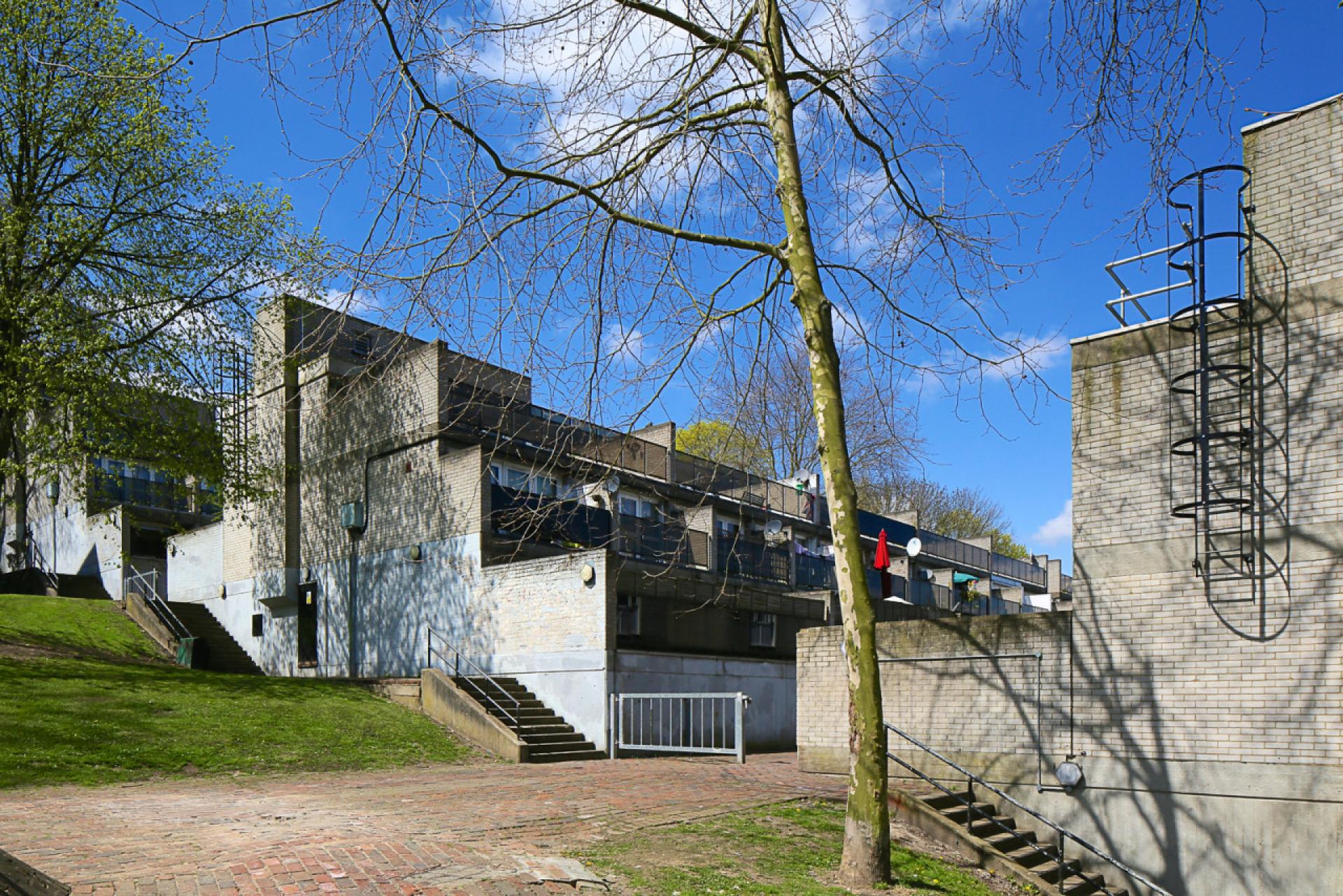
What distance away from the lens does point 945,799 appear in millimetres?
14367

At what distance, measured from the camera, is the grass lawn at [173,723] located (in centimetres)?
1491

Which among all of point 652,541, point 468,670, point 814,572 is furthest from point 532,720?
point 814,572

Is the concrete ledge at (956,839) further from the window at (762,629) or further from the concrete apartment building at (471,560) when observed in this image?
the window at (762,629)

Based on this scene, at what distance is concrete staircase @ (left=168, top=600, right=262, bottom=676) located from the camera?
91.2ft

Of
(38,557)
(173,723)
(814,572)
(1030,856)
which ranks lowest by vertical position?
(1030,856)

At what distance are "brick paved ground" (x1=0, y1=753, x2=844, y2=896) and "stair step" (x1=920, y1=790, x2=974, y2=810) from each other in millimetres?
1231

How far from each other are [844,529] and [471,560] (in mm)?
15064

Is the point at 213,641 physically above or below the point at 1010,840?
above

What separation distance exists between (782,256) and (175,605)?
26.4 meters

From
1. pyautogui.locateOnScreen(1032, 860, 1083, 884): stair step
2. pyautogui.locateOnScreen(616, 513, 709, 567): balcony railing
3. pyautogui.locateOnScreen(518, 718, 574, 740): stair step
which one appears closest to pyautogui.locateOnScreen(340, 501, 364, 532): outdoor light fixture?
pyautogui.locateOnScreen(616, 513, 709, 567): balcony railing

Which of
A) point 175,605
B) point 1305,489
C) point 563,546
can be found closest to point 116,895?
point 1305,489

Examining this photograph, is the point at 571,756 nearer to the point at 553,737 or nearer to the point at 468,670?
the point at 553,737

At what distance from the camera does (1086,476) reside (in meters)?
14.3

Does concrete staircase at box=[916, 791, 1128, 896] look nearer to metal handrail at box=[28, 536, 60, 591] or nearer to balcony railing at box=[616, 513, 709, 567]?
balcony railing at box=[616, 513, 709, 567]
